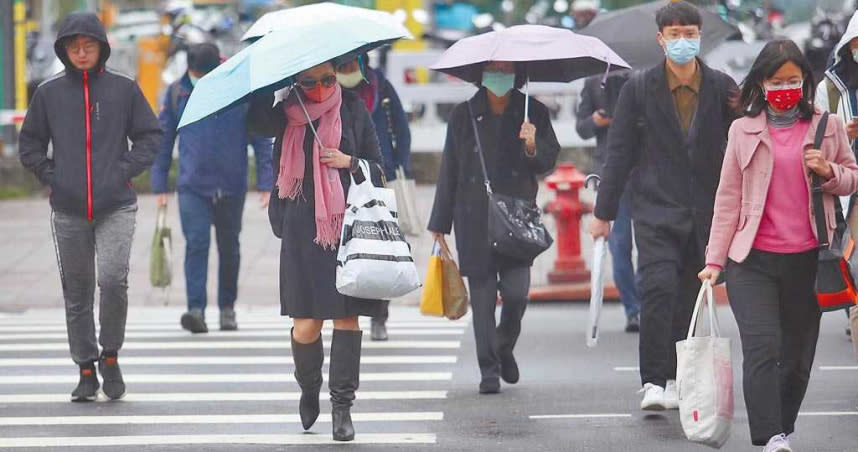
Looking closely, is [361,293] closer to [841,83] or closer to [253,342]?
[841,83]

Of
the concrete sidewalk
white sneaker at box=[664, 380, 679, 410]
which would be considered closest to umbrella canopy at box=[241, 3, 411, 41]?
white sneaker at box=[664, 380, 679, 410]

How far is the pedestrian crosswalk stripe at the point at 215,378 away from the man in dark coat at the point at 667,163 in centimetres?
194

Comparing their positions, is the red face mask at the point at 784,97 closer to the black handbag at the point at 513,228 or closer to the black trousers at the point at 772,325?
the black trousers at the point at 772,325

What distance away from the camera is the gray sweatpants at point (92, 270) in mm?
8578

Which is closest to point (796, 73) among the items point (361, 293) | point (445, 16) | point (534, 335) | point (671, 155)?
point (671, 155)

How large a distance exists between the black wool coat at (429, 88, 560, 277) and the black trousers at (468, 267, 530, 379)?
0.07 m

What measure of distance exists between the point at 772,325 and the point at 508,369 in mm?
2642

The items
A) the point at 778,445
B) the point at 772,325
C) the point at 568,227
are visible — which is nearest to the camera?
the point at 778,445

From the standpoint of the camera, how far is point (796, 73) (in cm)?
659

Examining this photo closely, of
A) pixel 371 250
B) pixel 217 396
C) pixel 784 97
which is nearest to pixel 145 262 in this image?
pixel 217 396

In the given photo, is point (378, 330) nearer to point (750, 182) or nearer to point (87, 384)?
point (87, 384)

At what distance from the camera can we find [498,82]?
8.90 metres

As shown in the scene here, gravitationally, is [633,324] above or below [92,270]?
below

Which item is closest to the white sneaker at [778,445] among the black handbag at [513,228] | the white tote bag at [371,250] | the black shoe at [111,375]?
the white tote bag at [371,250]
